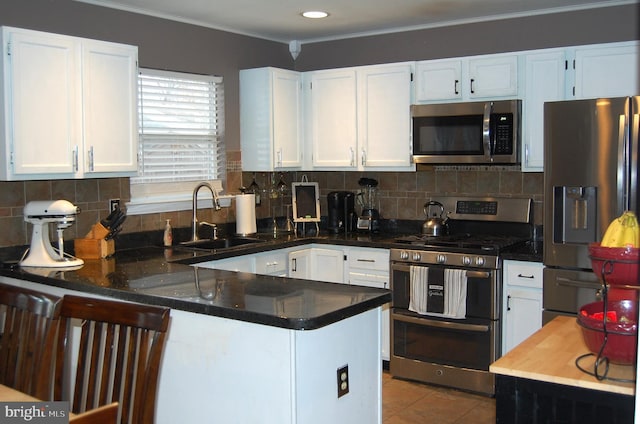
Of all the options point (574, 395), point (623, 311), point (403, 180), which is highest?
point (403, 180)

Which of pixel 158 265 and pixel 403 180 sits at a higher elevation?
pixel 403 180

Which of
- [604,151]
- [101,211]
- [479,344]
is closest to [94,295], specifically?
[101,211]

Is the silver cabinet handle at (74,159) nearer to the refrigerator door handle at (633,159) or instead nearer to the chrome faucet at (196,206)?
the chrome faucet at (196,206)

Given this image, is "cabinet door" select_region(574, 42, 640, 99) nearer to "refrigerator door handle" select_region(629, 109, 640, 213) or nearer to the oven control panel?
"refrigerator door handle" select_region(629, 109, 640, 213)

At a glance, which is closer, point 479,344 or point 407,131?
point 479,344

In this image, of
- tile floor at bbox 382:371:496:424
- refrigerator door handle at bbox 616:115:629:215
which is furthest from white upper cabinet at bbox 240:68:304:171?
refrigerator door handle at bbox 616:115:629:215

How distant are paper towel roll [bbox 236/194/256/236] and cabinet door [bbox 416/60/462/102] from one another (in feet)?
4.53

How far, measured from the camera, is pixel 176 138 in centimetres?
473

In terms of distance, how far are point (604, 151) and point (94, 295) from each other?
2695mm

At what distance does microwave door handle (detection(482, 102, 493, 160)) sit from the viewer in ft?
14.5

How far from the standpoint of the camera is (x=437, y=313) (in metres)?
4.41

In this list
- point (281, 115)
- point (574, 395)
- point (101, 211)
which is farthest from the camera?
point (281, 115)

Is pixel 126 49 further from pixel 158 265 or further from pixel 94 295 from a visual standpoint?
pixel 94 295

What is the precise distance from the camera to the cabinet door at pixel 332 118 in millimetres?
5035
